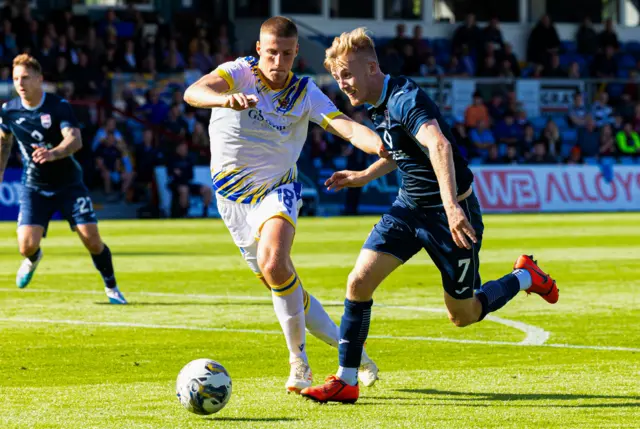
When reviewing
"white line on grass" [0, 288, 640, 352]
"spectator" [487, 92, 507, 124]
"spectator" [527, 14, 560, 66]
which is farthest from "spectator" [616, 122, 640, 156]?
"white line on grass" [0, 288, 640, 352]

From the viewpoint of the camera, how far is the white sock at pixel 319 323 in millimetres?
7133

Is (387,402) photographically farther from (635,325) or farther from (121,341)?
(635,325)

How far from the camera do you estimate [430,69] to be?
100 feet

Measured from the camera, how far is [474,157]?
91.8 ft

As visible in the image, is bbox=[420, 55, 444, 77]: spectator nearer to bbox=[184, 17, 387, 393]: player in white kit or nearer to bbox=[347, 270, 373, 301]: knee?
bbox=[184, 17, 387, 393]: player in white kit

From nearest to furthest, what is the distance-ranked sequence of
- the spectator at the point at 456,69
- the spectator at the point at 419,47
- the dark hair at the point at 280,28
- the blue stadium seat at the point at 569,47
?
the dark hair at the point at 280,28 < the spectator at the point at 419,47 < the spectator at the point at 456,69 < the blue stadium seat at the point at 569,47

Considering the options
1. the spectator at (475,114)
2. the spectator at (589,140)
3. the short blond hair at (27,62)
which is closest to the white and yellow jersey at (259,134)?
the short blond hair at (27,62)

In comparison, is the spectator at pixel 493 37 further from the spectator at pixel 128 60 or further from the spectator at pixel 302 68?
the spectator at pixel 128 60

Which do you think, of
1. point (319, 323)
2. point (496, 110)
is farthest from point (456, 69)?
point (319, 323)

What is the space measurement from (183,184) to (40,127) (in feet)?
45.4

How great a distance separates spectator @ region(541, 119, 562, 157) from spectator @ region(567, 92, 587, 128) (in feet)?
4.30

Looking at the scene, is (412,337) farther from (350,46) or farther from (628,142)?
(628,142)

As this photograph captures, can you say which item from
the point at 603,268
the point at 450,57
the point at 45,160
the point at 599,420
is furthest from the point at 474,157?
the point at 599,420

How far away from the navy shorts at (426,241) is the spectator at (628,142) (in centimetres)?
2408
